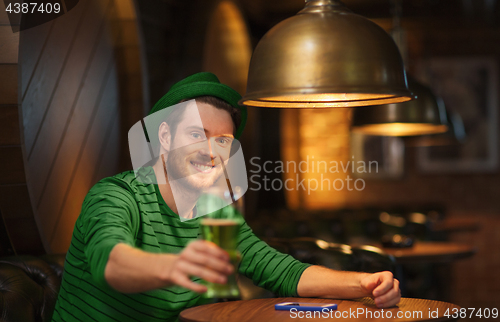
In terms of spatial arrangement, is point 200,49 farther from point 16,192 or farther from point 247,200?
point 247,200

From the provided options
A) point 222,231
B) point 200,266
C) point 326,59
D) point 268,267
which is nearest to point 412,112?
point 268,267

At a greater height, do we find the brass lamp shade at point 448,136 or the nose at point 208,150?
the nose at point 208,150

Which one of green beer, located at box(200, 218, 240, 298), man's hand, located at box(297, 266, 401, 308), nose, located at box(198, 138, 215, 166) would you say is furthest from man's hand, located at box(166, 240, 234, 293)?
man's hand, located at box(297, 266, 401, 308)

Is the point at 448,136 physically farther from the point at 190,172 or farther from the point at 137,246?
the point at 137,246

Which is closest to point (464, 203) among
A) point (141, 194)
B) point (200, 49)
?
point (200, 49)

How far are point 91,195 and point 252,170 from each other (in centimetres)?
344

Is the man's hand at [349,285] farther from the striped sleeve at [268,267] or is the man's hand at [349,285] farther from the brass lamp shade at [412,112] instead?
the brass lamp shade at [412,112]

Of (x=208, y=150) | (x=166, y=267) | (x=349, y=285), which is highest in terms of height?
(x=208, y=150)

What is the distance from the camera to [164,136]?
1.50 m

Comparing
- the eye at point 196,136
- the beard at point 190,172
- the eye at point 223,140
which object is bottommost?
the beard at point 190,172

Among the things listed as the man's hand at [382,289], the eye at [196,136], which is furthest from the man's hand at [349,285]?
the eye at [196,136]

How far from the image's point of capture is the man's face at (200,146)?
1.36 metres

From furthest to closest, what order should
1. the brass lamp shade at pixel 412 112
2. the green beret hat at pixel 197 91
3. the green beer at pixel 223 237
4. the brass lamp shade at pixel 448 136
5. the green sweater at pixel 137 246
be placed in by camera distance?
the brass lamp shade at pixel 448 136 → the brass lamp shade at pixel 412 112 → the green beret hat at pixel 197 91 → the green sweater at pixel 137 246 → the green beer at pixel 223 237

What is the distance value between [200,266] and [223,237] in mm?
132
